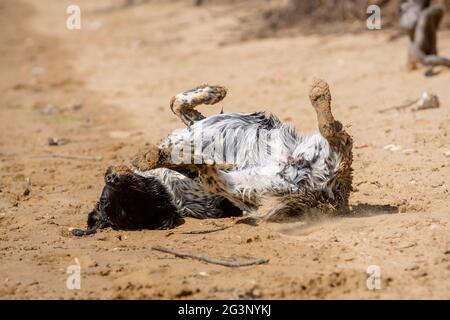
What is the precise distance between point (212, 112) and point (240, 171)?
11.9 feet

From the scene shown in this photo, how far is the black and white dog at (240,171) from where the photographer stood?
478 cm

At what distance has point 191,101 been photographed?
214 inches

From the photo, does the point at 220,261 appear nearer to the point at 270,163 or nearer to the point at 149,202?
the point at 270,163

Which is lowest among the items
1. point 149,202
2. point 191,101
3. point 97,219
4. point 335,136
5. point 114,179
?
point 97,219

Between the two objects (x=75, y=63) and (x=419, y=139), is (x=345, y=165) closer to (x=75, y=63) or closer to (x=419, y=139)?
(x=419, y=139)

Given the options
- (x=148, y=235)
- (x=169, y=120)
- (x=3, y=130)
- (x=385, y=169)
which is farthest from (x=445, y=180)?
(x=3, y=130)

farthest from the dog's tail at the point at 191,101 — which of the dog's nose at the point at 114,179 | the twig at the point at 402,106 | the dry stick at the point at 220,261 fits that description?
the twig at the point at 402,106

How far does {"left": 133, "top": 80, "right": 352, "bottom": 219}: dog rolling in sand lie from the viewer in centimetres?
476

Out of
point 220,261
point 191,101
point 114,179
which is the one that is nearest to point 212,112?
point 191,101

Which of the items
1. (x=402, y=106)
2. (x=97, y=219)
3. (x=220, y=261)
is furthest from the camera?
(x=402, y=106)

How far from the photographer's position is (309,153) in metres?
4.82

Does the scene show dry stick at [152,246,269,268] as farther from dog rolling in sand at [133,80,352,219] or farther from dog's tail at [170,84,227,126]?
dog's tail at [170,84,227,126]

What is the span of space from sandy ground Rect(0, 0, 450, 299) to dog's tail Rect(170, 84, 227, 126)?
2.52ft

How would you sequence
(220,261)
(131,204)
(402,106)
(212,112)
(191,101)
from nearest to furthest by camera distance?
(220,261) → (131,204) → (191,101) → (402,106) → (212,112)
